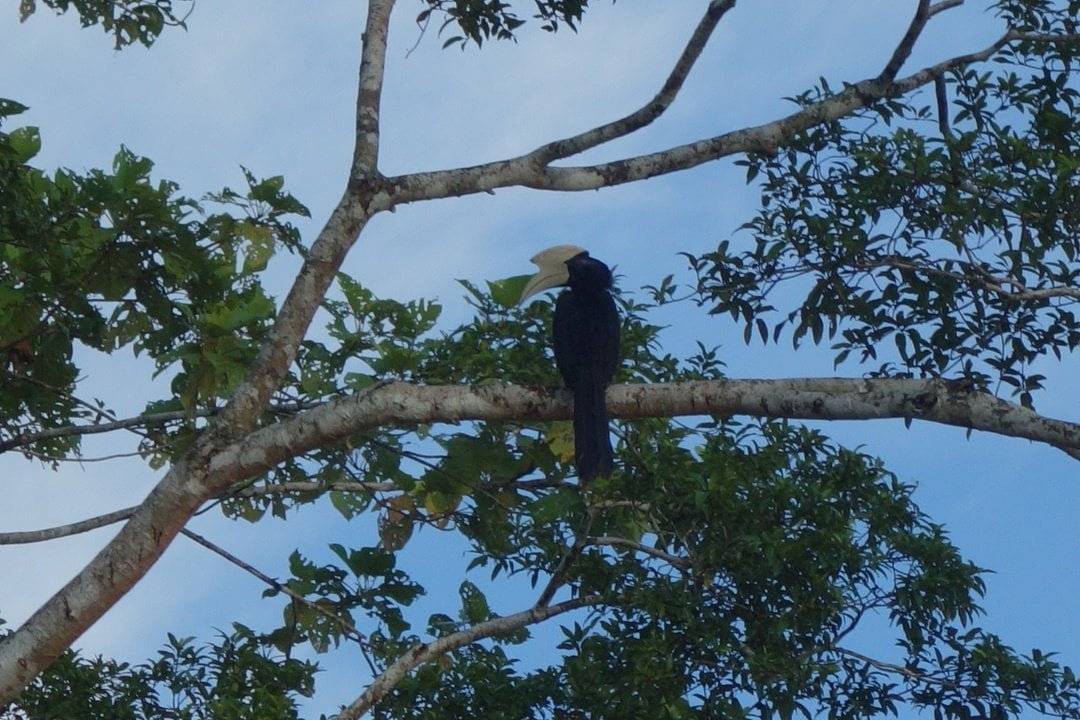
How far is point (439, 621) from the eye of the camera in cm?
827

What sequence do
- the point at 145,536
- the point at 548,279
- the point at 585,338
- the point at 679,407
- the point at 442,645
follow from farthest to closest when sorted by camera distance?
the point at 548,279 < the point at 585,338 < the point at 442,645 < the point at 145,536 < the point at 679,407

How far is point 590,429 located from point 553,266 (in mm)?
2545

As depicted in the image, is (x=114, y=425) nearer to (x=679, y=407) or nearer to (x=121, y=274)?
(x=121, y=274)

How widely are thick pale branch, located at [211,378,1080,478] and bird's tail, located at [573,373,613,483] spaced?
235mm

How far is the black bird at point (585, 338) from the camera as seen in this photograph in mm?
7418

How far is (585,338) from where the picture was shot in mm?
8047

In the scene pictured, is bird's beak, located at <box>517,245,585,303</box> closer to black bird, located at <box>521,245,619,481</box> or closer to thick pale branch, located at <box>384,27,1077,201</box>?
black bird, located at <box>521,245,619,481</box>

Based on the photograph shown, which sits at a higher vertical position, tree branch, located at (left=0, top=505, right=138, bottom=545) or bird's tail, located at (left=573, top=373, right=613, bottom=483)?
bird's tail, located at (left=573, top=373, right=613, bottom=483)

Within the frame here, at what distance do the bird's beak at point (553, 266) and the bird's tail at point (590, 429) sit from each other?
206 cm

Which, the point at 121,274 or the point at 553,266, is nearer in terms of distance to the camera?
the point at 121,274

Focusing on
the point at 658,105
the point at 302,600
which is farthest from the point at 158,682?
the point at 658,105

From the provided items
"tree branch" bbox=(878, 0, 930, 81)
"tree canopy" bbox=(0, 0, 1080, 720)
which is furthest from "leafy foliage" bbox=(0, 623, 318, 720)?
"tree branch" bbox=(878, 0, 930, 81)

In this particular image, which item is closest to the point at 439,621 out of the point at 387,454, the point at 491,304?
the point at 387,454

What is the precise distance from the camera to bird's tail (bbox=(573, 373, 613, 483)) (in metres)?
7.34
